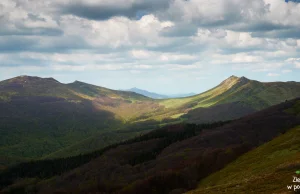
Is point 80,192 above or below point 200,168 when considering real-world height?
below

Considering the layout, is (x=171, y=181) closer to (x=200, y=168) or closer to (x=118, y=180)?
(x=200, y=168)

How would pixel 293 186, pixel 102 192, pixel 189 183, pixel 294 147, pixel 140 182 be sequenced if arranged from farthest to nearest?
pixel 102 192, pixel 140 182, pixel 189 183, pixel 294 147, pixel 293 186

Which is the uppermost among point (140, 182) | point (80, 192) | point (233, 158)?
point (233, 158)

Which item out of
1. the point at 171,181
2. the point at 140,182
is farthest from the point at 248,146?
the point at 140,182

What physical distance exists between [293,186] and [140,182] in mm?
113008

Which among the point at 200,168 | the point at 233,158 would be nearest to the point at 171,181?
the point at 200,168

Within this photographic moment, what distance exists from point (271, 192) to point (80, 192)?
16815 centimetres

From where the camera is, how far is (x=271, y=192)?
155 feet

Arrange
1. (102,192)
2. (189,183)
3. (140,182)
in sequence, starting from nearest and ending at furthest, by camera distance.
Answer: (189,183)
(140,182)
(102,192)

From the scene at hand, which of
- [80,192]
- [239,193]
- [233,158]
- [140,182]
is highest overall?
[239,193]

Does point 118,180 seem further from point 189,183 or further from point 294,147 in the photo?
point 294,147

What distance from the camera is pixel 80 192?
7653 inches

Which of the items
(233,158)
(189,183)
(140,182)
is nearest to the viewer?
(189,183)

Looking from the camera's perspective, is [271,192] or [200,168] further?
[200,168]
